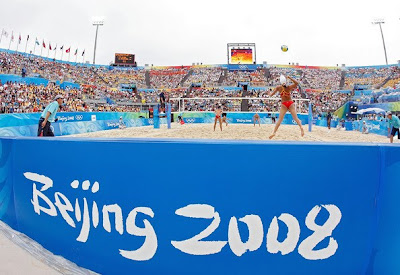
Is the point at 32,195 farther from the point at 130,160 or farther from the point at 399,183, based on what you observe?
the point at 399,183

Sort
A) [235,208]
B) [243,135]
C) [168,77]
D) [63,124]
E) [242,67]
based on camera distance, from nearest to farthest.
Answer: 1. [235,208]
2. [243,135]
3. [63,124]
4. [242,67]
5. [168,77]

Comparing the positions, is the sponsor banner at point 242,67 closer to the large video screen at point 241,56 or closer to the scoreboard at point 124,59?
the large video screen at point 241,56

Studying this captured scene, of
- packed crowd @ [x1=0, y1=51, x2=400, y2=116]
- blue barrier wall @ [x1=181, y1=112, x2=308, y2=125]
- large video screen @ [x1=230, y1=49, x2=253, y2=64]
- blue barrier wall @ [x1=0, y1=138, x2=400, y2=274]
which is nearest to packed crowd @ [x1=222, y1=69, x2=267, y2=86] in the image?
packed crowd @ [x1=0, y1=51, x2=400, y2=116]

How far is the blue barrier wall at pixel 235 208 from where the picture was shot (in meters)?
1.71

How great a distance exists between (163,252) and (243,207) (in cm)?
61

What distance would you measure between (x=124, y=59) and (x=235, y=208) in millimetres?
61324

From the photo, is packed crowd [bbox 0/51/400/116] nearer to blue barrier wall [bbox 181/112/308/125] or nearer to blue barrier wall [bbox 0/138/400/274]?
blue barrier wall [bbox 181/112/308/125]

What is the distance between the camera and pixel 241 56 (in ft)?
179

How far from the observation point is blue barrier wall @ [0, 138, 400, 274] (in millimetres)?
1715

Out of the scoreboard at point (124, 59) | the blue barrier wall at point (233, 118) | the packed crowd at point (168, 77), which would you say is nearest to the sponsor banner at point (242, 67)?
the packed crowd at point (168, 77)

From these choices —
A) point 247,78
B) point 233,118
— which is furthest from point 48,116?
point 247,78

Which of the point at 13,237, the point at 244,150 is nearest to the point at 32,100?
the point at 13,237

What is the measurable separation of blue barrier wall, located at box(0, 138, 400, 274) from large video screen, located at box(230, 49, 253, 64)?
54.7 m

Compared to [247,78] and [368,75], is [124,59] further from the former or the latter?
[368,75]
